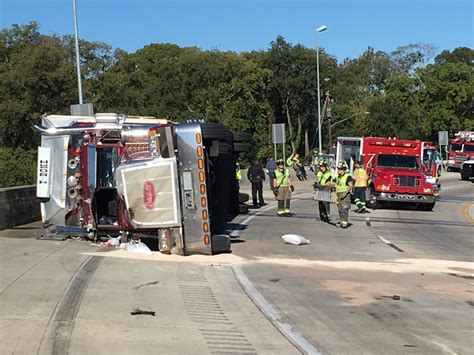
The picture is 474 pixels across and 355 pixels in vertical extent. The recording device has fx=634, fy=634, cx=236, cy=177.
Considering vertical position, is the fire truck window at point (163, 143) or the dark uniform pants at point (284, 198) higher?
the fire truck window at point (163, 143)

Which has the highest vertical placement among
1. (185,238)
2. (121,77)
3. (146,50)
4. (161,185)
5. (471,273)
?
(146,50)

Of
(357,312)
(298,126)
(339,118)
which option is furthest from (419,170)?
Answer: (339,118)

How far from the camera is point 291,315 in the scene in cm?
750

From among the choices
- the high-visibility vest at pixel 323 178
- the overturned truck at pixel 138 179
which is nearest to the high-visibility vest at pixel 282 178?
the high-visibility vest at pixel 323 178

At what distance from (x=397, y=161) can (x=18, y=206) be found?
14.4 m

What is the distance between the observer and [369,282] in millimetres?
9672

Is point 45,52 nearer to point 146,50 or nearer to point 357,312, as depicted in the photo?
point 357,312

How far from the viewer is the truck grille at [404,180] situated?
2270 cm

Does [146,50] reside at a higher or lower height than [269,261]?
higher

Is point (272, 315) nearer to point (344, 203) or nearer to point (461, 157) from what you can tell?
point (344, 203)

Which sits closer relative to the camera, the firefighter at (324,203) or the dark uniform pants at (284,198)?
the firefighter at (324,203)

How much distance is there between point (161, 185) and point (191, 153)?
789 millimetres

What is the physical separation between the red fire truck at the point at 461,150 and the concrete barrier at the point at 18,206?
40.8 meters

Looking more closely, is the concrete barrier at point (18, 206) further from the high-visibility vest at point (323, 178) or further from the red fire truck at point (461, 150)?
the red fire truck at point (461, 150)
